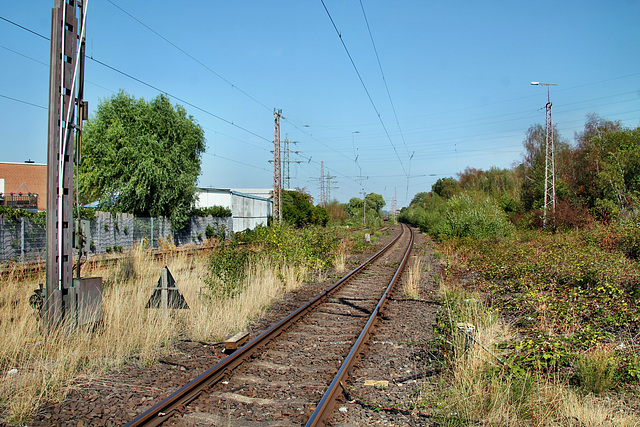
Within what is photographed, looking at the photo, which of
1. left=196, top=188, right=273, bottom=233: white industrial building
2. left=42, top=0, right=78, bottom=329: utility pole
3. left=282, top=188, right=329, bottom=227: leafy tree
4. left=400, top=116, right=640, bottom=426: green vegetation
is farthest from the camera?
left=282, top=188, right=329, bottom=227: leafy tree

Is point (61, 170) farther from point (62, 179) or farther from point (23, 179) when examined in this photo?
point (23, 179)

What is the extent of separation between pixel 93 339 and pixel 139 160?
77.1 feet

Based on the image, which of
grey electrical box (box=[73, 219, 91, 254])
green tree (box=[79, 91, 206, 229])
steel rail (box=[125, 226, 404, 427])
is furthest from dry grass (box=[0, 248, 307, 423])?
green tree (box=[79, 91, 206, 229])

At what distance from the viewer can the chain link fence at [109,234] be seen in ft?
58.6

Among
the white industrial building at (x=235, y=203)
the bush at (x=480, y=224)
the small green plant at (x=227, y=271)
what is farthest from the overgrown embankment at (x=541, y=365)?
the white industrial building at (x=235, y=203)

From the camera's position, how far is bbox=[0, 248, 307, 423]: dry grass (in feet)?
14.3

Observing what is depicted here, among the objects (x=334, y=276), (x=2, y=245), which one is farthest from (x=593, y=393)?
(x=2, y=245)

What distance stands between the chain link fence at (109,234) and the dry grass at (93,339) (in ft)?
4.94

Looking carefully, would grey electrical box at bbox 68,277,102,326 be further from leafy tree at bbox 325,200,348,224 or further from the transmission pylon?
leafy tree at bbox 325,200,348,224

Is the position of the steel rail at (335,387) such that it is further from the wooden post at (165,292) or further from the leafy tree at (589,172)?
the leafy tree at (589,172)

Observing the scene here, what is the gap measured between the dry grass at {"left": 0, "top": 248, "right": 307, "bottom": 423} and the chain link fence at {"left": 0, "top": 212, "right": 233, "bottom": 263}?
1505mm

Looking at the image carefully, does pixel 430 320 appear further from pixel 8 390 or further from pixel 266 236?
pixel 266 236

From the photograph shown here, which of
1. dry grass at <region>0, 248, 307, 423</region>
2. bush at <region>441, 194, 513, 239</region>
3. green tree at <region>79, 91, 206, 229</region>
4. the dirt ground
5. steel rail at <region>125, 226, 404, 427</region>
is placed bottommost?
the dirt ground

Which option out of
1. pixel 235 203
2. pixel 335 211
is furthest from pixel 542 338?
pixel 335 211
